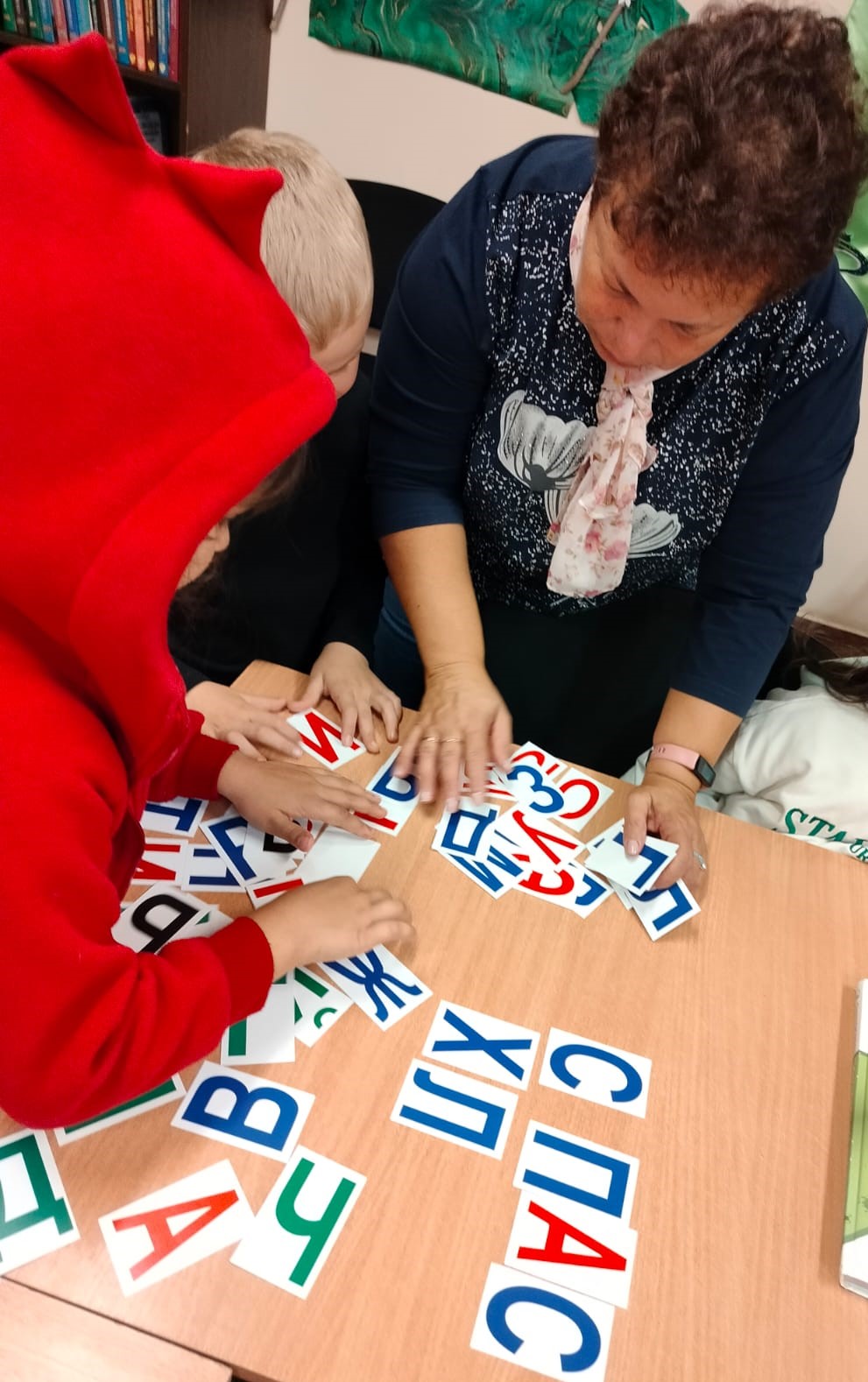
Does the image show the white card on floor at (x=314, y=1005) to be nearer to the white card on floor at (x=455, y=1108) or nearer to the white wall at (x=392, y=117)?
the white card on floor at (x=455, y=1108)

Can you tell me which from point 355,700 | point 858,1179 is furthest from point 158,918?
point 858,1179

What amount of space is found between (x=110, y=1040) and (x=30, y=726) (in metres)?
0.22

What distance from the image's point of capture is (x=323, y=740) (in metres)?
1.03

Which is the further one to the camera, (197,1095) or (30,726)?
(197,1095)

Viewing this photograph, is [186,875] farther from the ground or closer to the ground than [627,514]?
closer to the ground

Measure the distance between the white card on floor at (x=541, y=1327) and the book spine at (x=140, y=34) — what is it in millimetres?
2649

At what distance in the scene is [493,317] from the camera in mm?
983

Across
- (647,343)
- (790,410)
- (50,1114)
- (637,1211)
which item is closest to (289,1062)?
(50,1114)

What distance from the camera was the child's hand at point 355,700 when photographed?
3.41 feet

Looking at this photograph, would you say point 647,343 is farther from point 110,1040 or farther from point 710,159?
point 110,1040

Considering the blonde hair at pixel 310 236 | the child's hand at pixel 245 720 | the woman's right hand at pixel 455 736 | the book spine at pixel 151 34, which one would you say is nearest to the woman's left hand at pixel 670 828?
the woman's right hand at pixel 455 736

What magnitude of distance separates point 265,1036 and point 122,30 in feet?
8.20

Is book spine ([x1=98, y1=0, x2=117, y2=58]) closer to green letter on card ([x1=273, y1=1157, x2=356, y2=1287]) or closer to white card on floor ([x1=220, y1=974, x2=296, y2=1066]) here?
white card on floor ([x1=220, y1=974, x2=296, y2=1066])

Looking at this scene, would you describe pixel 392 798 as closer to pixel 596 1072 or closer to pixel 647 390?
pixel 596 1072
